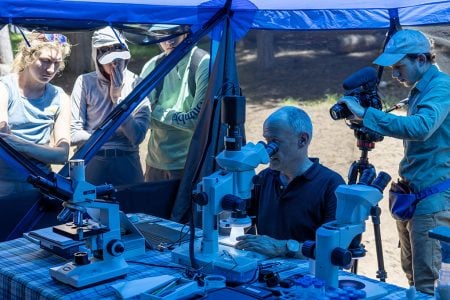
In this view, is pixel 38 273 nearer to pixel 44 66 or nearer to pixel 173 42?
pixel 44 66

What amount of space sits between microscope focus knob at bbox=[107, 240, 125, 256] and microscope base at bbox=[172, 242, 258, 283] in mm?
240

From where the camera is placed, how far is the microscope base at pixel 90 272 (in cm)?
235

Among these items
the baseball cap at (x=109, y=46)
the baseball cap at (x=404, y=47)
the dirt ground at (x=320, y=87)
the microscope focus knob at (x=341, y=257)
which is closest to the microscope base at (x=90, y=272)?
the microscope focus knob at (x=341, y=257)

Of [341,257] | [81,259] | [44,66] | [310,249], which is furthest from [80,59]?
[341,257]

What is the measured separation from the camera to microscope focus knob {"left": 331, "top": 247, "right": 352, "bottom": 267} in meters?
2.11

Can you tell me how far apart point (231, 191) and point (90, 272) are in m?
0.57

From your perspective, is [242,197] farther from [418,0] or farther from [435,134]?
[418,0]

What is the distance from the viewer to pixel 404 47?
343 centimetres

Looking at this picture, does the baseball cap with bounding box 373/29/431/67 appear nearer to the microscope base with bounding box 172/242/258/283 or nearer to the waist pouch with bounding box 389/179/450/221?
the waist pouch with bounding box 389/179/450/221

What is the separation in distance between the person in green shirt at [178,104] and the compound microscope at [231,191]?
1902 millimetres

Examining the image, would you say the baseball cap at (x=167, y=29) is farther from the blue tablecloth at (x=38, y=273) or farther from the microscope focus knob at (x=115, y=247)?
the microscope focus knob at (x=115, y=247)

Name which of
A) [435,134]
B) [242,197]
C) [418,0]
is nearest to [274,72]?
[418,0]

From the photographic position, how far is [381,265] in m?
3.54

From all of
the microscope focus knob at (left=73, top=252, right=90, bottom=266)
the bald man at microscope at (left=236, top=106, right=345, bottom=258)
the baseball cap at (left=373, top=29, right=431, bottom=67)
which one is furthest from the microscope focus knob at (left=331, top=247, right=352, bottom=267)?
the baseball cap at (left=373, top=29, right=431, bottom=67)
